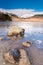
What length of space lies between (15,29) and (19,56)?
744 cm

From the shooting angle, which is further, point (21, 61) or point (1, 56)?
point (1, 56)

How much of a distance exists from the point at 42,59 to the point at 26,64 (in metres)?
1.02

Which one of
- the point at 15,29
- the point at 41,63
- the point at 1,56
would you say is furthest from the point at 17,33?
the point at 41,63

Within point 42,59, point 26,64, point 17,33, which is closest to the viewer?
point 26,64

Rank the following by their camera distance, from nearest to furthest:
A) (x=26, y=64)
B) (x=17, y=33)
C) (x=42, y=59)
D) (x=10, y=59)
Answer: (x=26, y=64) < (x=10, y=59) < (x=42, y=59) < (x=17, y=33)

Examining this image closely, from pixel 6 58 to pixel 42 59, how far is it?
4.36 ft

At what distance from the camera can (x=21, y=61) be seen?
5438 mm

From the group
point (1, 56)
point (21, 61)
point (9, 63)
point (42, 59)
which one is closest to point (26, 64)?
point (21, 61)

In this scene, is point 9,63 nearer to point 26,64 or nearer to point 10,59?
point 10,59

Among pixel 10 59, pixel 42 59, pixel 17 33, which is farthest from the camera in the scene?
pixel 17 33

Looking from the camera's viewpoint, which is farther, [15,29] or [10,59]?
[15,29]

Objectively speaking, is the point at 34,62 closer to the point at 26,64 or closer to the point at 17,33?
the point at 26,64

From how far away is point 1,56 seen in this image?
629 cm

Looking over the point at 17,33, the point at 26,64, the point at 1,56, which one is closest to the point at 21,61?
the point at 26,64
